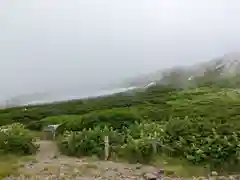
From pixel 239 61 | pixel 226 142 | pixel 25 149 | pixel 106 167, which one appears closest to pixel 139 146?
pixel 106 167

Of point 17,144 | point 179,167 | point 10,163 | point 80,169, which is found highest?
point 17,144

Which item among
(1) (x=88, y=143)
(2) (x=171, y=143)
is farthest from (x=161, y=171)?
(1) (x=88, y=143)

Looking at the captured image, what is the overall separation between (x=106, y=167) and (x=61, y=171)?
2.15 metres

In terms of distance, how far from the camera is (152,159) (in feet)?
78.3

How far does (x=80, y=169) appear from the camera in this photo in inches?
864

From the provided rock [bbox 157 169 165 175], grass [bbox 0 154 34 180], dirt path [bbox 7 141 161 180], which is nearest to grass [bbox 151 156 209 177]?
rock [bbox 157 169 165 175]

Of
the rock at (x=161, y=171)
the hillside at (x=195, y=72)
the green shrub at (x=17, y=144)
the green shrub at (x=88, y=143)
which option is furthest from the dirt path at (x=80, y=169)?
the hillside at (x=195, y=72)

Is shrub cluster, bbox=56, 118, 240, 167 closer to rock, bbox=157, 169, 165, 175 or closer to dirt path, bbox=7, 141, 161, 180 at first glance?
dirt path, bbox=7, 141, 161, 180

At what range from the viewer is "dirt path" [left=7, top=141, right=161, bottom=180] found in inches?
824

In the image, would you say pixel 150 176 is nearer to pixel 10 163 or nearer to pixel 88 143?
pixel 88 143

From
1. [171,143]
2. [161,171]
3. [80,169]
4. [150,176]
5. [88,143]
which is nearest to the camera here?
[150,176]

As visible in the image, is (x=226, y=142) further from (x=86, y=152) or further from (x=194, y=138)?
(x=86, y=152)

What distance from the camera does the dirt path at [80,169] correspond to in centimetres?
2094

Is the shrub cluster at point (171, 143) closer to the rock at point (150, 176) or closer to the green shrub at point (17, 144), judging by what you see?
the green shrub at point (17, 144)
